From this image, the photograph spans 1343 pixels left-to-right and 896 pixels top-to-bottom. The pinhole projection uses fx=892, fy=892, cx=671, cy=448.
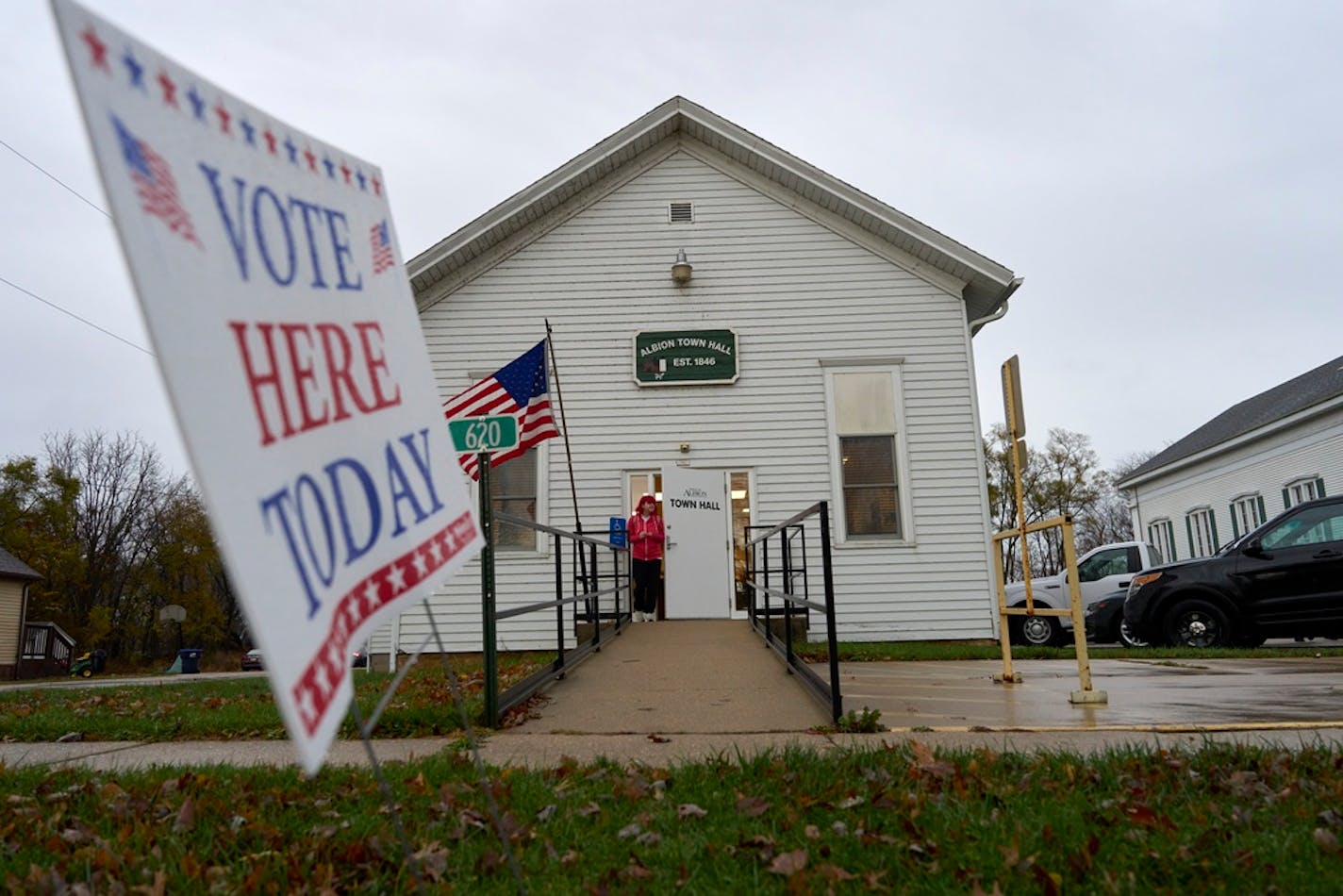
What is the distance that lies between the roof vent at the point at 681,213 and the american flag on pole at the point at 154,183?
38.9 ft

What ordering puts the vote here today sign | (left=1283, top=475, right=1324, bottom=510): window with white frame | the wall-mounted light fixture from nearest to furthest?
the vote here today sign → the wall-mounted light fixture → (left=1283, top=475, right=1324, bottom=510): window with white frame

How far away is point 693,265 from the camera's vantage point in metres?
12.9

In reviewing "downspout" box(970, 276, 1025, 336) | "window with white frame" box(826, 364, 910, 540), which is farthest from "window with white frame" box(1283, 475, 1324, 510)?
"window with white frame" box(826, 364, 910, 540)

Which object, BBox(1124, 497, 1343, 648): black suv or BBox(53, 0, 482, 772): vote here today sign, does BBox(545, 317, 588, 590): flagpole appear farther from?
BBox(53, 0, 482, 772): vote here today sign

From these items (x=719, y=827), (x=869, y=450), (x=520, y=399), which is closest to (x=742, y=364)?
(x=869, y=450)

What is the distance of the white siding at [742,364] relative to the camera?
12.0 meters

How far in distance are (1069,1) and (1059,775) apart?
21.7m

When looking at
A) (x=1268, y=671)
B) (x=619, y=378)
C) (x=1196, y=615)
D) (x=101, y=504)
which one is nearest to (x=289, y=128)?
(x=1268, y=671)

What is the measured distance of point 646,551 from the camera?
11617 mm

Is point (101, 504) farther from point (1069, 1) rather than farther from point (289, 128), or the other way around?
point (289, 128)

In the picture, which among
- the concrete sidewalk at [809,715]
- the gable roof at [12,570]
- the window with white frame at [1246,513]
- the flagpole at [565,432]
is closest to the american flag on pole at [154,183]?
the concrete sidewalk at [809,715]

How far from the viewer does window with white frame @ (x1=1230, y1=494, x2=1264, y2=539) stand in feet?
73.2

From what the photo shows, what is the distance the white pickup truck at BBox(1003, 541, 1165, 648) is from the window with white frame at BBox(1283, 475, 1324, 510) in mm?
6346

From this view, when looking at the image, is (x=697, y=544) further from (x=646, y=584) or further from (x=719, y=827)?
(x=719, y=827)
